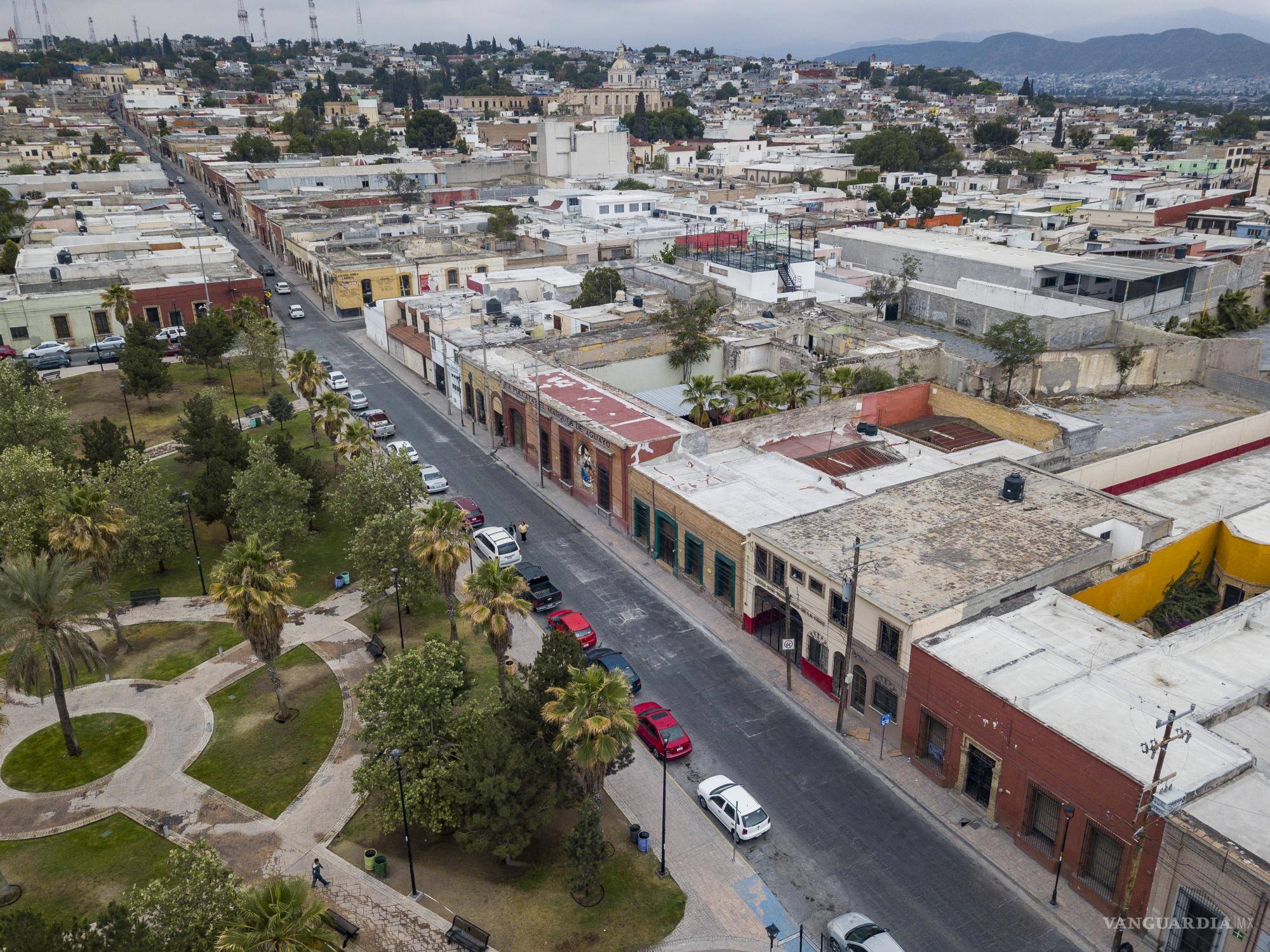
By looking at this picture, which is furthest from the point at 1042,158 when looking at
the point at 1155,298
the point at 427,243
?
the point at 427,243

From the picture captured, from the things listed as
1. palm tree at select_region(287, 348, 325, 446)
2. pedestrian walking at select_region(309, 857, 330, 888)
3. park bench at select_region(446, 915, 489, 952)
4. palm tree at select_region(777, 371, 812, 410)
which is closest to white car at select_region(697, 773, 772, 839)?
park bench at select_region(446, 915, 489, 952)

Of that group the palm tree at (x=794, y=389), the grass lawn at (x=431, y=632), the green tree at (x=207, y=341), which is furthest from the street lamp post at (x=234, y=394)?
the palm tree at (x=794, y=389)

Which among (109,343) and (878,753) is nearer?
(878,753)

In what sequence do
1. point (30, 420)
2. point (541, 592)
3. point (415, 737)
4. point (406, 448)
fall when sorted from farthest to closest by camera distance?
point (406, 448) < point (30, 420) < point (541, 592) < point (415, 737)

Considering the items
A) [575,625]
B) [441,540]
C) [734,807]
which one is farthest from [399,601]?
[734,807]

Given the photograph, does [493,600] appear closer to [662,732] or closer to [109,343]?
[662,732]

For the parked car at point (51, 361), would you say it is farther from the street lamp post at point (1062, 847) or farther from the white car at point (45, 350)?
the street lamp post at point (1062, 847)
